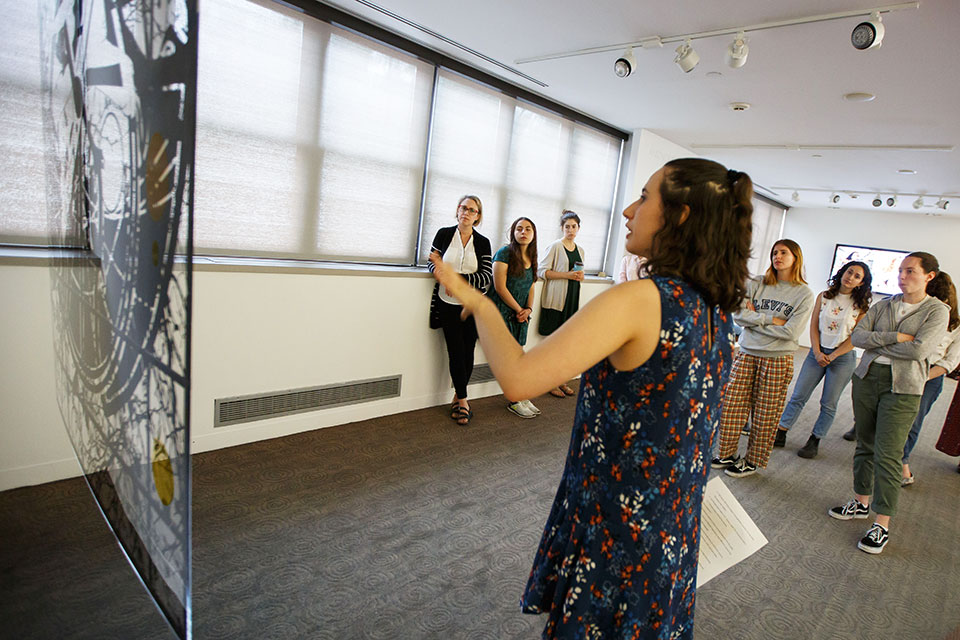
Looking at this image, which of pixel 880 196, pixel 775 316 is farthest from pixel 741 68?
pixel 880 196

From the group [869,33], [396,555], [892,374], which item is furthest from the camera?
[892,374]

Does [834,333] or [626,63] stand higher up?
[626,63]

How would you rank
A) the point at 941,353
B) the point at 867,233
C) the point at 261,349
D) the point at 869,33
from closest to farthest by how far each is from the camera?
the point at 869,33 → the point at 261,349 → the point at 941,353 → the point at 867,233

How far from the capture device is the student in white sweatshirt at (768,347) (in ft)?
10.9

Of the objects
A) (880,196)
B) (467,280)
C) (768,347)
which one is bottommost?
(768,347)

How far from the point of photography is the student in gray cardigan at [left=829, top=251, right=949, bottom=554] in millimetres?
2748

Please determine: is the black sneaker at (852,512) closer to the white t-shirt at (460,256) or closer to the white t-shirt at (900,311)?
the white t-shirt at (900,311)

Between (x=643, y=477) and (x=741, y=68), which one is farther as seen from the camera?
(x=741, y=68)

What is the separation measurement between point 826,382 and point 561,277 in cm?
216

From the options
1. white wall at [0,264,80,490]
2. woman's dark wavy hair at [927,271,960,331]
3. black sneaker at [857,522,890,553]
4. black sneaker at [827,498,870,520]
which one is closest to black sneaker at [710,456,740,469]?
black sneaker at [827,498,870,520]

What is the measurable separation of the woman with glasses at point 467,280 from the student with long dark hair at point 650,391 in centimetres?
287

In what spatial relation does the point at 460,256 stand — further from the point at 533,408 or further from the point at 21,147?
the point at 21,147

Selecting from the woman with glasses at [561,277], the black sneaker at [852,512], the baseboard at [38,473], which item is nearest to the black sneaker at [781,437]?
the black sneaker at [852,512]

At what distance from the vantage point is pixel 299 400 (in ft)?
11.1
